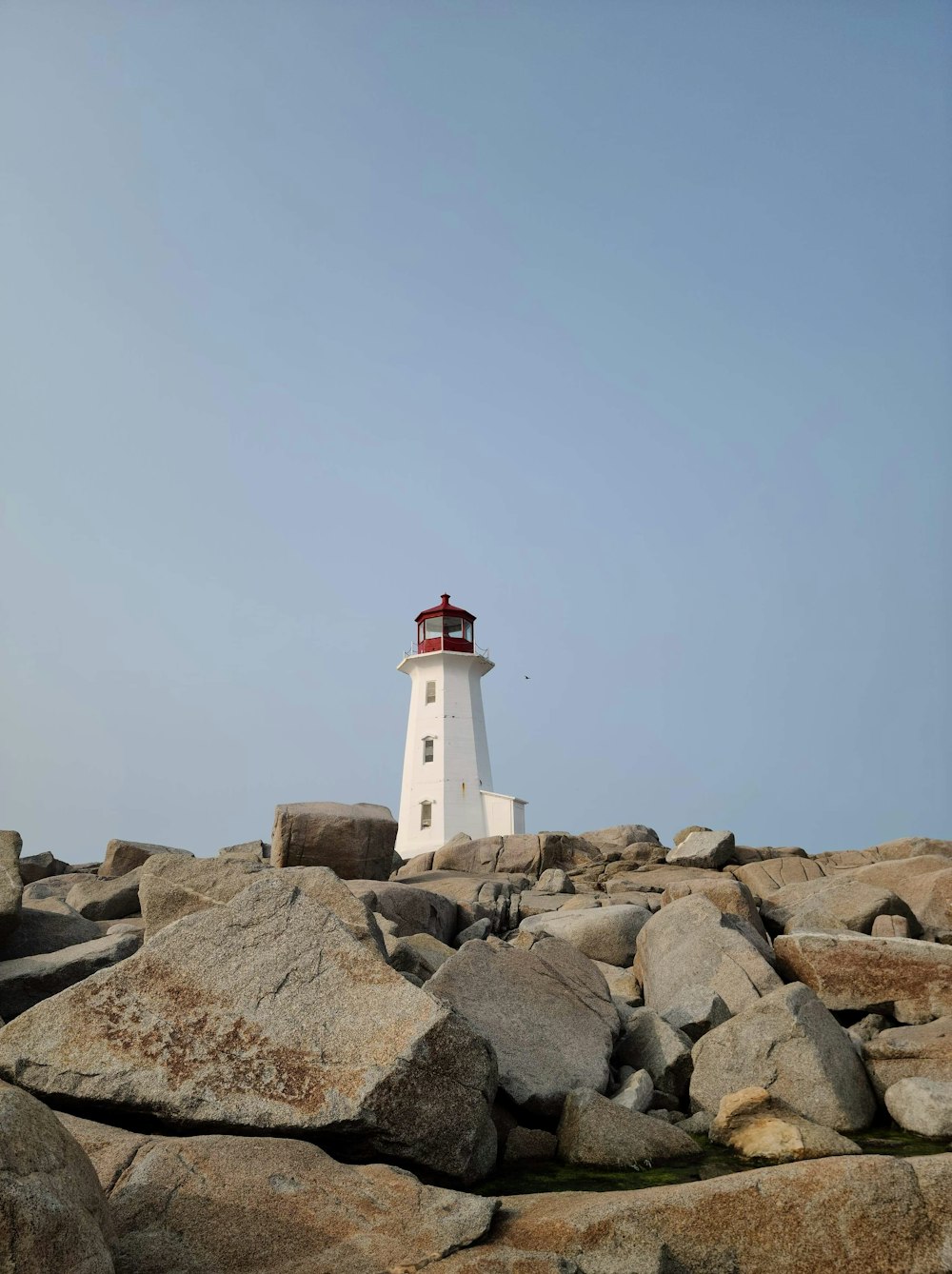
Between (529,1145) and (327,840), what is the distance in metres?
10.6

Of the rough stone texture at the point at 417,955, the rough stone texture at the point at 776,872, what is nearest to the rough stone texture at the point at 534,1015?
the rough stone texture at the point at 417,955

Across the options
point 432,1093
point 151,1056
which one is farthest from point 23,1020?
point 432,1093

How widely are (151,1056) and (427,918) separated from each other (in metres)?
8.05

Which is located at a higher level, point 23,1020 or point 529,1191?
point 23,1020

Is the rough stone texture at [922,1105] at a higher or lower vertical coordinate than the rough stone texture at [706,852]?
lower

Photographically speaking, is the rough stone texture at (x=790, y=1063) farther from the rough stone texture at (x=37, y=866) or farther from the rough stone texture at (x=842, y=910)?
the rough stone texture at (x=37, y=866)

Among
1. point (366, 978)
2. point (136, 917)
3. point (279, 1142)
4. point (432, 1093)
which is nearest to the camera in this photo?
point (279, 1142)

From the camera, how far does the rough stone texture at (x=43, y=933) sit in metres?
9.58

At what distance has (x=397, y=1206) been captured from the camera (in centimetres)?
479

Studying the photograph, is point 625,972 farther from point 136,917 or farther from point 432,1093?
point 136,917

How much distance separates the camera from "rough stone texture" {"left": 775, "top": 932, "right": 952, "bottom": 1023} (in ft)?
32.1

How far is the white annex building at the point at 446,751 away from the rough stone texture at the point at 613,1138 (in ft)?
95.1

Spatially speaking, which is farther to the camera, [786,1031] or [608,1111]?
[786,1031]

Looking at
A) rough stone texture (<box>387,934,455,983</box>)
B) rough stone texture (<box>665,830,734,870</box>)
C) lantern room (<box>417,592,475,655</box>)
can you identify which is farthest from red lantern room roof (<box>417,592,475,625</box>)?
rough stone texture (<box>387,934,455,983</box>)
